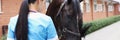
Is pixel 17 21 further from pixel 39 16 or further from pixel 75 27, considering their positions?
pixel 75 27

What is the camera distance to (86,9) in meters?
27.0

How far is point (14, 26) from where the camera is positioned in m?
3.38

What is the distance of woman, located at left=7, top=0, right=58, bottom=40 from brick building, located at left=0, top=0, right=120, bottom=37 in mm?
513

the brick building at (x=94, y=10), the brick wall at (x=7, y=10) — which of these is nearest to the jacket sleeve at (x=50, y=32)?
the brick wall at (x=7, y=10)

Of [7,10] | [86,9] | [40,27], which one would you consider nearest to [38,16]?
[40,27]

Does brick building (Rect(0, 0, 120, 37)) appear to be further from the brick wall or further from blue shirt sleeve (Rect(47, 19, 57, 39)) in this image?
blue shirt sleeve (Rect(47, 19, 57, 39))

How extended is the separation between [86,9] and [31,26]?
78.3 feet

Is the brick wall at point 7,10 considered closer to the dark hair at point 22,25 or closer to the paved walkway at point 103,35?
the paved walkway at point 103,35

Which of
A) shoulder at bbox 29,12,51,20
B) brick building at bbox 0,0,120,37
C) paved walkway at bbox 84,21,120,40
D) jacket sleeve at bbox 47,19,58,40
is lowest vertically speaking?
paved walkway at bbox 84,21,120,40

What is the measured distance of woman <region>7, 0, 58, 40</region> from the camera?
10.8ft

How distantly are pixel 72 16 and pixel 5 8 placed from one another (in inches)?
394

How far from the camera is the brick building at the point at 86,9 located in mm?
14117

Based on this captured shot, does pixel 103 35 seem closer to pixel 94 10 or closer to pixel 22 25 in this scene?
pixel 94 10

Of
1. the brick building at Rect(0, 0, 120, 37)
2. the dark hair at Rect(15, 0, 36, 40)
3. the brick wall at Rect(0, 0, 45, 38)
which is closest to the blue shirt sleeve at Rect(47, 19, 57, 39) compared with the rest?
the dark hair at Rect(15, 0, 36, 40)
